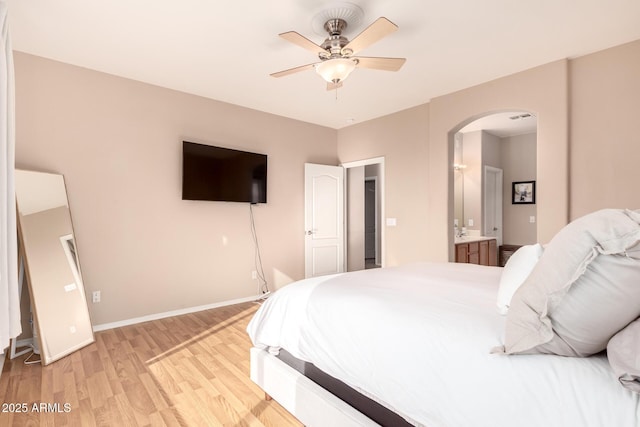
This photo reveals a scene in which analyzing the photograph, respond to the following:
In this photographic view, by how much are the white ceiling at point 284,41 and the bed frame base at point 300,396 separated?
240 cm

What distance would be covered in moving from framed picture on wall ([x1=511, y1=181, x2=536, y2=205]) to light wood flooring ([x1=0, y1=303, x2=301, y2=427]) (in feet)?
17.6

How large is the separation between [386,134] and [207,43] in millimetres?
2796

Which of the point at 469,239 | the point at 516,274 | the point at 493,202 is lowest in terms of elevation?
the point at 469,239

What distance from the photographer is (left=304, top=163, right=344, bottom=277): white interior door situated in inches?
200

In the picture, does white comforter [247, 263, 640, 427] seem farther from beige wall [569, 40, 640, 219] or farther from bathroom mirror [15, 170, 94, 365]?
bathroom mirror [15, 170, 94, 365]

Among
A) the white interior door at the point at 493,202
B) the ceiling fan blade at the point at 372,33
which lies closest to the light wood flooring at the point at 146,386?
the ceiling fan blade at the point at 372,33

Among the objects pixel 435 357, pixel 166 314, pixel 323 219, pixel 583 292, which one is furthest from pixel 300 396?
pixel 323 219

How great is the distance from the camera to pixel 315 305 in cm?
174

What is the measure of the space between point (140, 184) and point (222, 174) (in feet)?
3.06

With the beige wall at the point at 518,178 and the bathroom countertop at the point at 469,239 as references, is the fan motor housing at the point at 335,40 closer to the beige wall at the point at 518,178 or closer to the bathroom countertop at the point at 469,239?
the bathroom countertop at the point at 469,239

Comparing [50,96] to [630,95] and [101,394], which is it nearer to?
[101,394]

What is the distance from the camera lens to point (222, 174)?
411 centimetres

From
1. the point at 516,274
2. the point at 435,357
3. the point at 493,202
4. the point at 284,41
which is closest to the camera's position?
the point at 435,357

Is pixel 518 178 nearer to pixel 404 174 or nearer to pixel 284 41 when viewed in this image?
pixel 404 174
